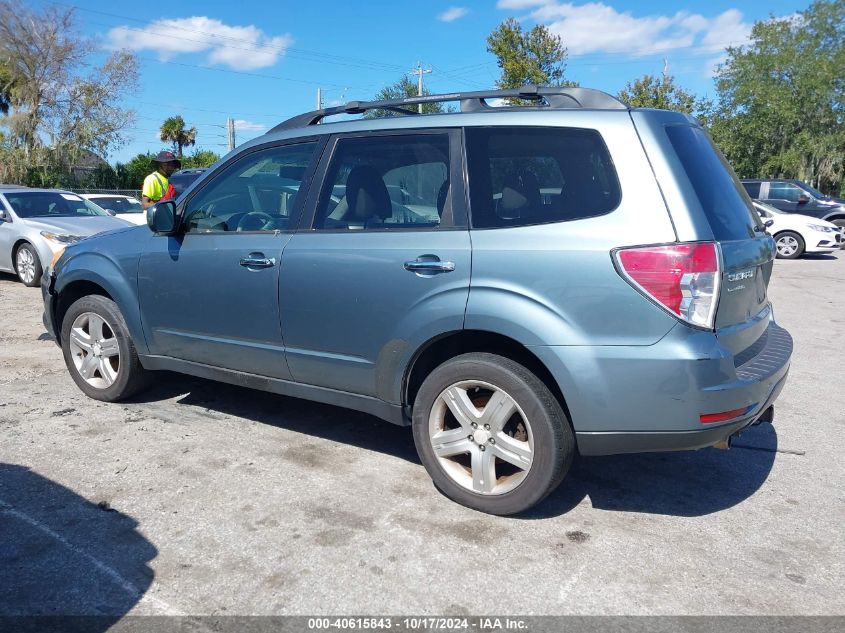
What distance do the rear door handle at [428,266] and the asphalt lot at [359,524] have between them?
119 cm

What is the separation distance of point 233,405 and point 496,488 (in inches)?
97.2

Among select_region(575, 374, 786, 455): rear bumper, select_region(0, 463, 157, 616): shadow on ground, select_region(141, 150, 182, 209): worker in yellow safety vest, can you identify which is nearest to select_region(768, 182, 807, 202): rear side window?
select_region(141, 150, 182, 209): worker in yellow safety vest

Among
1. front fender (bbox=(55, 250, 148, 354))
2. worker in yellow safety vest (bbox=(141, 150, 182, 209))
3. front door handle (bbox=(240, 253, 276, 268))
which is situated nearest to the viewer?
front door handle (bbox=(240, 253, 276, 268))

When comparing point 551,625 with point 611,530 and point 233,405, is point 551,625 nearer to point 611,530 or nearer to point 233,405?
point 611,530

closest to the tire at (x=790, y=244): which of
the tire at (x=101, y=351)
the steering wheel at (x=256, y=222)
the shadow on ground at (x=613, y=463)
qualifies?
the shadow on ground at (x=613, y=463)

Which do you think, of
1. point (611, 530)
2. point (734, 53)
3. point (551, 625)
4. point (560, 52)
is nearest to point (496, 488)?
point (611, 530)

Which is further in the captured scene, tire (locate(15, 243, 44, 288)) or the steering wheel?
tire (locate(15, 243, 44, 288))

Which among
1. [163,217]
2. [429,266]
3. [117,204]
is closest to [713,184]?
[429,266]

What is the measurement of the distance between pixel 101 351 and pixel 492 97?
3.25 meters

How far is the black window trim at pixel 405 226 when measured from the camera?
3.58 metres

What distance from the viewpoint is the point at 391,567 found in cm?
304

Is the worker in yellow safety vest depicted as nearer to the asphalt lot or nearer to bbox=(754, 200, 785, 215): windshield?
the asphalt lot

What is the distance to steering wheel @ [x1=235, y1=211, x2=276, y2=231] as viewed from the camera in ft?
14.0

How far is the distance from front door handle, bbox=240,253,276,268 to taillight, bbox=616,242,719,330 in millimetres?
2066
